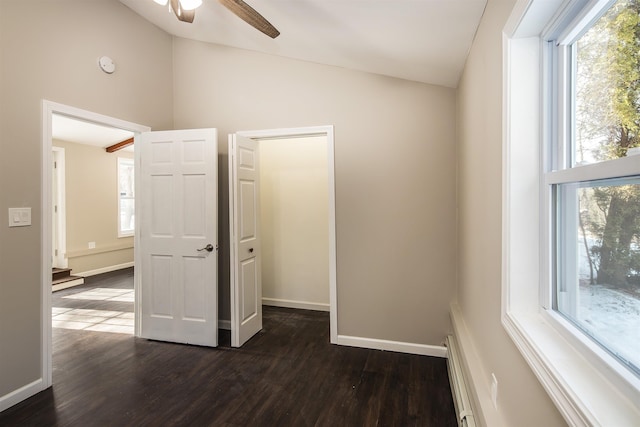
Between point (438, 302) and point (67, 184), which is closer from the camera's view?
point (438, 302)

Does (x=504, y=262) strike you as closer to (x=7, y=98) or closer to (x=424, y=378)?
(x=424, y=378)

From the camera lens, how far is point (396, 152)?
9.36 ft

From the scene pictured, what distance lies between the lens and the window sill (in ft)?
2.17

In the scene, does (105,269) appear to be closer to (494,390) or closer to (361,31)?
(361,31)

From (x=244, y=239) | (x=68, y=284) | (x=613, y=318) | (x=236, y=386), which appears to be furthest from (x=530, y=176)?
(x=68, y=284)

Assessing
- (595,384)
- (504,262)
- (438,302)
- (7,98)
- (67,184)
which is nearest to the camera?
(595,384)

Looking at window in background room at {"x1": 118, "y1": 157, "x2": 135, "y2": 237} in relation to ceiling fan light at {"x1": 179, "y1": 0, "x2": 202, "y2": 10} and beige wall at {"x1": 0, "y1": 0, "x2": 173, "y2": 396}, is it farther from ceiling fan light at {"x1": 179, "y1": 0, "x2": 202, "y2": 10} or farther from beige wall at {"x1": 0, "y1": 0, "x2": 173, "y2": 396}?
ceiling fan light at {"x1": 179, "y1": 0, "x2": 202, "y2": 10}

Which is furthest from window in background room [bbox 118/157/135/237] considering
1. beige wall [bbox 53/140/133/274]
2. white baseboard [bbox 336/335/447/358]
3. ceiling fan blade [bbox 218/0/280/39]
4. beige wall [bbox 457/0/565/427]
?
beige wall [bbox 457/0/565/427]

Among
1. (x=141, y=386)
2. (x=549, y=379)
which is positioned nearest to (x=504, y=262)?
(x=549, y=379)

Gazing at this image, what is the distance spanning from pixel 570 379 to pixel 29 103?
128 inches

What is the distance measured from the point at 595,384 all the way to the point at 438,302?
2.11 metres

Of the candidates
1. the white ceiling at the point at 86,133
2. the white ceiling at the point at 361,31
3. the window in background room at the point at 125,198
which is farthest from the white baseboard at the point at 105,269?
the white ceiling at the point at 361,31

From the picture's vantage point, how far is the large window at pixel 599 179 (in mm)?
735

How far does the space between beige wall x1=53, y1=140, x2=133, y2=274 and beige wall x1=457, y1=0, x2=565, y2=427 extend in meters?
6.50
